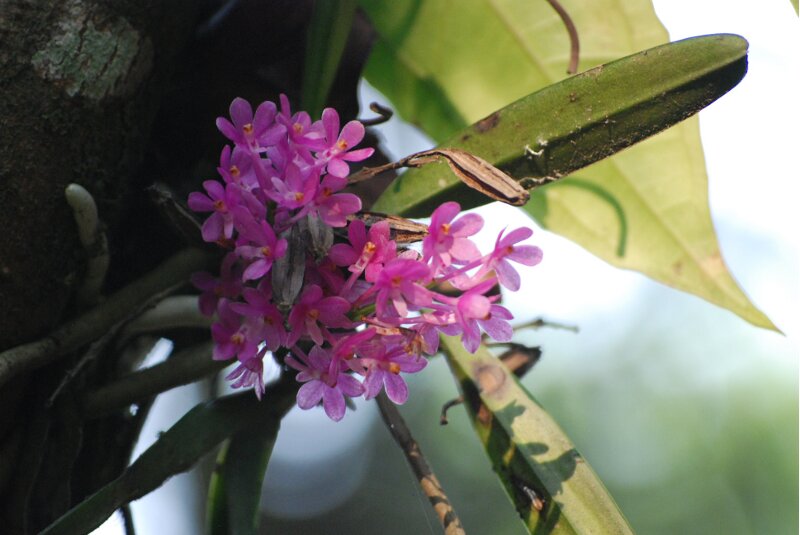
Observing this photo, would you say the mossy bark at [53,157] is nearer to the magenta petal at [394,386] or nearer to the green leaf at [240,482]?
the green leaf at [240,482]

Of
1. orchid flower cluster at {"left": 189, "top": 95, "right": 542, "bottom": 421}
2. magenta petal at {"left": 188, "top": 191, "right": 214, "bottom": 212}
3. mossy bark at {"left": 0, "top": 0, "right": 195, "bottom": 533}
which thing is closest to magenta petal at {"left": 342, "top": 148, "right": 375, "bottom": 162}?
orchid flower cluster at {"left": 189, "top": 95, "right": 542, "bottom": 421}

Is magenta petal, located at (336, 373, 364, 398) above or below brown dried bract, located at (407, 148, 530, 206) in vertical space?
below

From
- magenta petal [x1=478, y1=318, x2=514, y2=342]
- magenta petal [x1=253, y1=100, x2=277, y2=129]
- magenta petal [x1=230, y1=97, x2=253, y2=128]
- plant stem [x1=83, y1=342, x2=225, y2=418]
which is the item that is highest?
magenta petal [x1=230, y1=97, x2=253, y2=128]

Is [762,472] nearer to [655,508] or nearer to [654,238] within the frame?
[655,508]

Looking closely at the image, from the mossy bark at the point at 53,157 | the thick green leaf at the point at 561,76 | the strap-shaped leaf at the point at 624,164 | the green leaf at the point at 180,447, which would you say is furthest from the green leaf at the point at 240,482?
the thick green leaf at the point at 561,76

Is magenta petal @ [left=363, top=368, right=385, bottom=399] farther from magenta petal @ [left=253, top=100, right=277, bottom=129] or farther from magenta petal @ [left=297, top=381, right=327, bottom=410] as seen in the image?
magenta petal @ [left=253, top=100, right=277, bottom=129]

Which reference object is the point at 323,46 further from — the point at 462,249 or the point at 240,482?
the point at 240,482

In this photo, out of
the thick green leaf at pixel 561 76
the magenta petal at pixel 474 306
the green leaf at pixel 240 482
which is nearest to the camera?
the magenta petal at pixel 474 306

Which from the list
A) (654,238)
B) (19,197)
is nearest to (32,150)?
(19,197)
